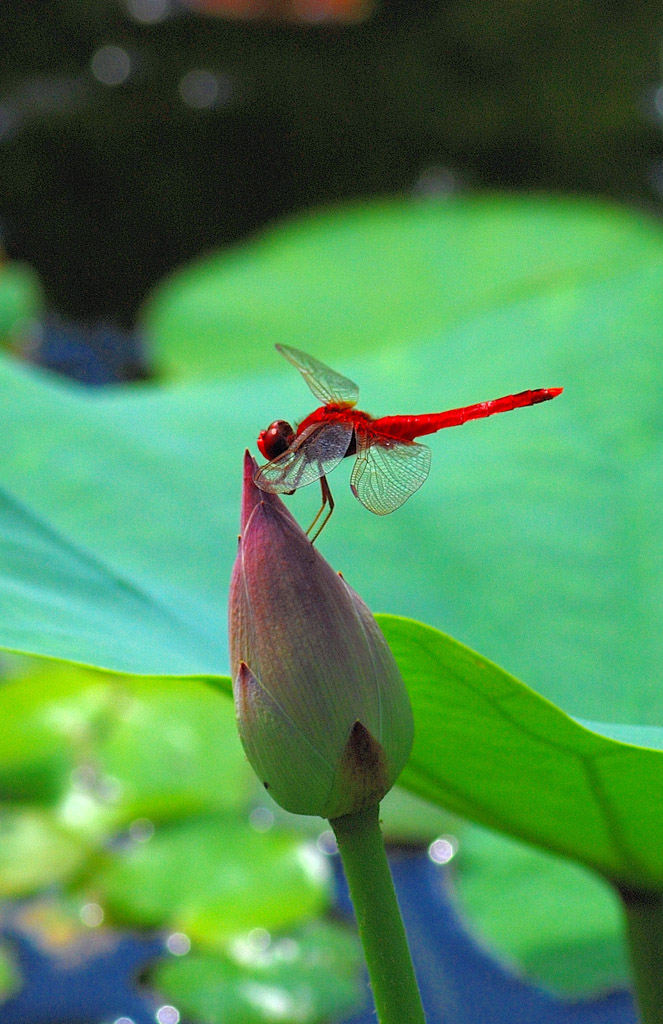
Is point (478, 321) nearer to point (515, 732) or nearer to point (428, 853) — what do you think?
point (428, 853)

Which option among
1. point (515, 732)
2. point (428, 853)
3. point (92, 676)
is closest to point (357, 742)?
point (515, 732)

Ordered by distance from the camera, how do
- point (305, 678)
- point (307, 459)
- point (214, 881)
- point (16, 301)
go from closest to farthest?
point (305, 678) → point (307, 459) → point (214, 881) → point (16, 301)

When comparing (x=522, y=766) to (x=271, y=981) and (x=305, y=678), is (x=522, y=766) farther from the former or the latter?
(x=271, y=981)

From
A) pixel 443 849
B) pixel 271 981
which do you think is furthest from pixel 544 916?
pixel 271 981

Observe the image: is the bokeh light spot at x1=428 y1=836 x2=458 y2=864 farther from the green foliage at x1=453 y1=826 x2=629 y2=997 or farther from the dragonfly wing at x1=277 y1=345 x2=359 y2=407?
the dragonfly wing at x1=277 y1=345 x2=359 y2=407

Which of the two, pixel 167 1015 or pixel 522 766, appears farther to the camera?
pixel 167 1015

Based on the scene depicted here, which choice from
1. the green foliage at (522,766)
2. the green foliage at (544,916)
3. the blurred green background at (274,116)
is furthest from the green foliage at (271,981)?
the blurred green background at (274,116)

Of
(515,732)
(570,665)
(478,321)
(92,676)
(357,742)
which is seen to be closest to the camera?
(357,742)
